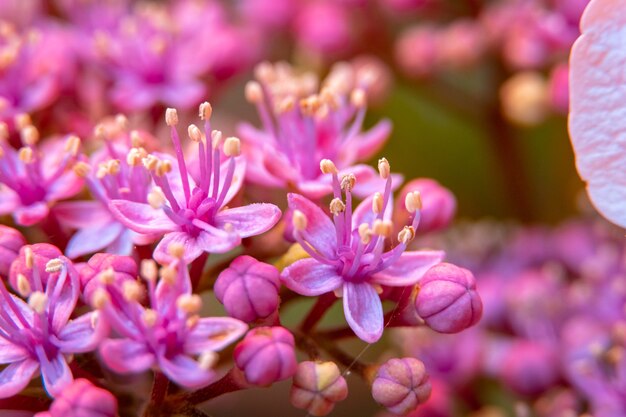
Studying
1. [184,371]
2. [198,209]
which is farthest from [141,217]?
[184,371]

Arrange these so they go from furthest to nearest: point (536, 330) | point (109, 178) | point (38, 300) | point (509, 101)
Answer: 1. point (509, 101)
2. point (536, 330)
3. point (109, 178)
4. point (38, 300)

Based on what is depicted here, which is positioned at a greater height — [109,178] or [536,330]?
[109,178]

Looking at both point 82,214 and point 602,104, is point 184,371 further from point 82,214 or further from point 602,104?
point 602,104

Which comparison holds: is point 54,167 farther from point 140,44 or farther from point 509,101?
point 509,101

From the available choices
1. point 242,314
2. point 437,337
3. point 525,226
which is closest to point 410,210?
point 242,314

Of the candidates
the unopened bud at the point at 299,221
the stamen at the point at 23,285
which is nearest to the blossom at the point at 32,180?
the stamen at the point at 23,285

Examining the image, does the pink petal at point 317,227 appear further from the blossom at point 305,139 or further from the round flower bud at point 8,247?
the round flower bud at point 8,247

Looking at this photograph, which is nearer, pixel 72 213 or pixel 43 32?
pixel 72 213
